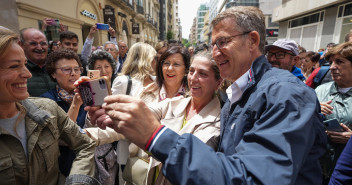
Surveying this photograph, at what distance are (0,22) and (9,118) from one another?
550 cm

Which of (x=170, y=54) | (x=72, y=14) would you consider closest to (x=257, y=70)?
(x=170, y=54)

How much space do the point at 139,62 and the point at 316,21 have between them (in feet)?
52.3

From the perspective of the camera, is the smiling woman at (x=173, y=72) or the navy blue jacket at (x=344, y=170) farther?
the smiling woman at (x=173, y=72)

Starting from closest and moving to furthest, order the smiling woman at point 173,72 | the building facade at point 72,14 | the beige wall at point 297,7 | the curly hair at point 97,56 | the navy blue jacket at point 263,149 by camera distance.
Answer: the navy blue jacket at point 263,149
the smiling woman at point 173,72
the curly hair at point 97,56
the building facade at point 72,14
the beige wall at point 297,7

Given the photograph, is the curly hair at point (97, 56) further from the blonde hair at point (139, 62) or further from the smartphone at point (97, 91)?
the smartphone at point (97, 91)

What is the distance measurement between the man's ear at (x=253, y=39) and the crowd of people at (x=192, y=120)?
1 centimetres

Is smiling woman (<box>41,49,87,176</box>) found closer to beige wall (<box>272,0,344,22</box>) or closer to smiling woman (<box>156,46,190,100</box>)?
smiling woman (<box>156,46,190,100</box>)

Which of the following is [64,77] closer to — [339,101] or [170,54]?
[170,54]

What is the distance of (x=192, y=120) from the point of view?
67.3 inches

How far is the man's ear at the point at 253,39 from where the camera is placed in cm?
137

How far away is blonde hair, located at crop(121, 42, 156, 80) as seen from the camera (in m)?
3.07

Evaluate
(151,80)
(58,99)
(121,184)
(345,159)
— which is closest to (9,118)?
(58,99)

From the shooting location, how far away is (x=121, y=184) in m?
3.15

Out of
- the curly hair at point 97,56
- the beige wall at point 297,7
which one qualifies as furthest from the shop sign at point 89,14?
the beige wall at point 297,7
